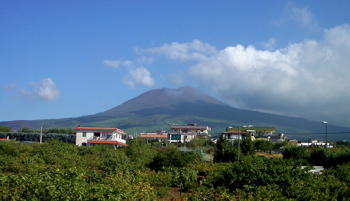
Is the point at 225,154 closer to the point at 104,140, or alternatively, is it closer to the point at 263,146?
the point at 104,140

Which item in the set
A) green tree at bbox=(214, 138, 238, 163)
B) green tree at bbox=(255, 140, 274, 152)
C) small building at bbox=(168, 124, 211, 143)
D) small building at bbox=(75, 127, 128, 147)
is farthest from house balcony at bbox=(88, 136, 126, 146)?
small building at bbox=(168, 124, 211, 143)

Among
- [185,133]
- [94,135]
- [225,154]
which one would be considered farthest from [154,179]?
[185,133]

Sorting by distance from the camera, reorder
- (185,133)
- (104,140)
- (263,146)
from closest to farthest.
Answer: (104,140) → (263,146) → (185,133)

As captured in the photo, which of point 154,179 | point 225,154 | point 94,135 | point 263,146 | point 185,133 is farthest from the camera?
point 185,133

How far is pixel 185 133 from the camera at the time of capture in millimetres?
99125

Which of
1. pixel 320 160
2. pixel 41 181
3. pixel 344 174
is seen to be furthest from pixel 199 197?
pixel 320 160

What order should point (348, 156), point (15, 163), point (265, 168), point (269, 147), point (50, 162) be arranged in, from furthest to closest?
point (269, 147) → point (348, 156) → point (50, 162) → point (15, 163) → point (265, 168)

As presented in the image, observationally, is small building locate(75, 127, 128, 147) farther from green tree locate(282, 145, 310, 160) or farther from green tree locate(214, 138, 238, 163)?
green tree locate(282, 145, 310, 160)

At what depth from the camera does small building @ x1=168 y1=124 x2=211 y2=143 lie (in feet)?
316

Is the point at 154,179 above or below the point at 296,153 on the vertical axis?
above

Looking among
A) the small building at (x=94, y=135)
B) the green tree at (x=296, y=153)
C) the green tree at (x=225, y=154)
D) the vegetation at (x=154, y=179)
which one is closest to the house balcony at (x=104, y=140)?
the small building at (x=94, y=135)

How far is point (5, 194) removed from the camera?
1016 cm

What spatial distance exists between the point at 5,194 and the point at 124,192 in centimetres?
309

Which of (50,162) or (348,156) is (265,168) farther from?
(348,156)
